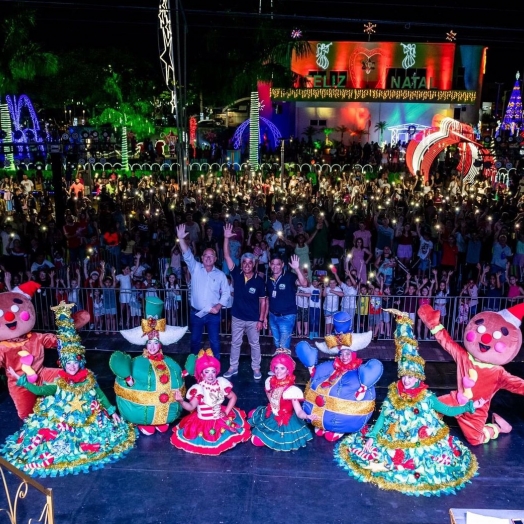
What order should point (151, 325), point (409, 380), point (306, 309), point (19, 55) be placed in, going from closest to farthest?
point (409, 380), point (151, 325), point (306, 309), point (19, 55)

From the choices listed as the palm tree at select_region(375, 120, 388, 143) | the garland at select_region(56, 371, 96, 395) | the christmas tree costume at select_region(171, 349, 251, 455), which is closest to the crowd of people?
the christmas tree costume at select_region(171, 349, 251, 455)

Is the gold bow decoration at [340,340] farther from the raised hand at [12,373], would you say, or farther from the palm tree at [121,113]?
the palm tree at [121,113]

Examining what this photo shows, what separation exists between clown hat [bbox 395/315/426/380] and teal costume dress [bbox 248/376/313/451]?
1.09 meters

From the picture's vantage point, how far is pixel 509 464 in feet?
21.1

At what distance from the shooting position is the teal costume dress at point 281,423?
6.44 meters

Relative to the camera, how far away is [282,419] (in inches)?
259

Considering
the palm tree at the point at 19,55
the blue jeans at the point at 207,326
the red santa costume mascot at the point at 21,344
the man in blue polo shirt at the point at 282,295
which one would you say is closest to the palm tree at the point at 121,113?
the palm tree at the point at 19,55

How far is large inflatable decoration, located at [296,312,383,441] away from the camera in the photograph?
649 centimetres

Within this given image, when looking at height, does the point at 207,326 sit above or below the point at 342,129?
below

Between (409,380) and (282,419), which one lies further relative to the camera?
(282,419)

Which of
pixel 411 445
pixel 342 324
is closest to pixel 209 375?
pixel 342 324

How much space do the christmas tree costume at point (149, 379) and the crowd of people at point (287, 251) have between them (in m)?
1.33

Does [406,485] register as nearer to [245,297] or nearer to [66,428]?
[245,297]

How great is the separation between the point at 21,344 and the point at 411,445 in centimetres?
432
